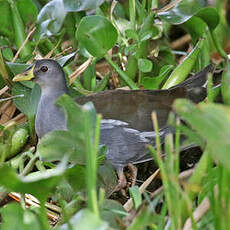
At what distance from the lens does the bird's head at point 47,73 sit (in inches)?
97.0

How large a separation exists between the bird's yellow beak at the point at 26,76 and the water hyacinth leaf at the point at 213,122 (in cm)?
127

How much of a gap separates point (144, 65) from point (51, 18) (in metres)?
0.52

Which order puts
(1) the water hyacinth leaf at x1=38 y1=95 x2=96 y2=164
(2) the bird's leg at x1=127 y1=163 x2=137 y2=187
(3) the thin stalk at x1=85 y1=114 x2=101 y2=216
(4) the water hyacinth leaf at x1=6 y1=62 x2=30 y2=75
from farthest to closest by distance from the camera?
1. (4) the water hyacinth leaf at x1=6 y1=62 x2=30 y2=75
2. (2) the bird's leg at x1=127 y1=163 x2=137 y2=187
3. (1) the water hyacinth leaf at x1=38 y1=95 x2=96 y2=164
4. (3) the thin stalk at x1=85 y1=114 x2=101 y2=216

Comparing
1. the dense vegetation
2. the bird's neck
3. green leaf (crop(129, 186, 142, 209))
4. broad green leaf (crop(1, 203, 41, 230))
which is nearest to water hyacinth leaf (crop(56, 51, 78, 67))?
Answer: the dense vegetation

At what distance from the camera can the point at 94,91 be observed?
261cm

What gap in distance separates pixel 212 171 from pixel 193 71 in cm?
127

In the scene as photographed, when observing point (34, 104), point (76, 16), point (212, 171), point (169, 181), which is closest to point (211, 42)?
point (76, 16)

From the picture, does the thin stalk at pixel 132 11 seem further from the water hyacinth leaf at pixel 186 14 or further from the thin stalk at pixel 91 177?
the thin stalk at pixel 91 177

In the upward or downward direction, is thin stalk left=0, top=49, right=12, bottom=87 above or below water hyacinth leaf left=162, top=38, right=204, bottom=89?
above

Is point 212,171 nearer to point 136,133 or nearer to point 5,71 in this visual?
point 136,133

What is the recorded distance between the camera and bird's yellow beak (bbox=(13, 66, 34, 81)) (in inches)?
95.0

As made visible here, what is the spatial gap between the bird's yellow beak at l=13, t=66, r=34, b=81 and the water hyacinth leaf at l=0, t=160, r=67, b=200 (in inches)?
41.2

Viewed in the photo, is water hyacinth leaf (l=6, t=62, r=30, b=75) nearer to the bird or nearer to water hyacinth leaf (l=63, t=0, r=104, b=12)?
the bird

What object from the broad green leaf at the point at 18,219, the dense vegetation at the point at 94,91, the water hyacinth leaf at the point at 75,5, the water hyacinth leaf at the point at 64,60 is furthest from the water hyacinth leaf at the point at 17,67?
the broad green leaf at the point at 18,219
